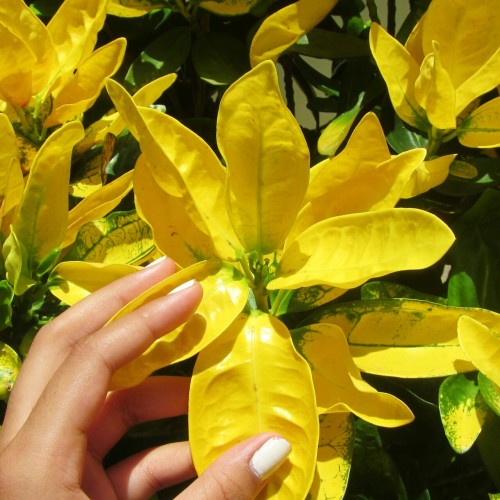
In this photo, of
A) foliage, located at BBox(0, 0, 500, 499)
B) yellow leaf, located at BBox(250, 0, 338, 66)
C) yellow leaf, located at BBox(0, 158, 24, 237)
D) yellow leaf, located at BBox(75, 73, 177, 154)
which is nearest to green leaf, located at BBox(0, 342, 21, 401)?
foliage, located at BBox(0, 0, 500, 499)

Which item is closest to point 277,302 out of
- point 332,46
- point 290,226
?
point 290,226

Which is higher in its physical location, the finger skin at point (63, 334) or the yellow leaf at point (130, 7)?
the yellow leaf at point (130, 7)

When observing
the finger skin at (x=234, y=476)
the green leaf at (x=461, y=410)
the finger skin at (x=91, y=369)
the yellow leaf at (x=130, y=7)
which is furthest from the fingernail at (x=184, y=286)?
the yellow leaf at (x=130, y=7)

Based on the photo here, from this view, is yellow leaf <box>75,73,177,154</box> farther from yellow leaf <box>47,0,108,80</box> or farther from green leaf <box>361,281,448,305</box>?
green leaf <box>361,281,448,305</box>

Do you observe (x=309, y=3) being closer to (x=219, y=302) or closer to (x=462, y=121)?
(x=462, y=121)

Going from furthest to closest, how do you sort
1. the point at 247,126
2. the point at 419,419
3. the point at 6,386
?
the point at 419,419, the point at 6,386, the point at 247,126

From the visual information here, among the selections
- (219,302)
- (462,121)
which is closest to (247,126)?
(219,302)

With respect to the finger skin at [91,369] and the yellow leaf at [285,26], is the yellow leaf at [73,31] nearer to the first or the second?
the yellow leaf at [285,26]
